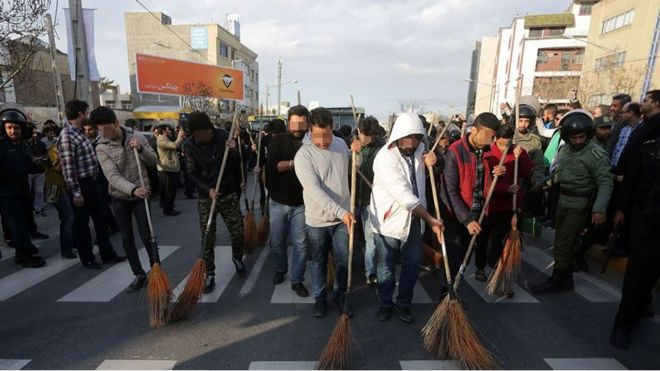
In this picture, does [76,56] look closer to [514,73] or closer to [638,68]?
[638,68]

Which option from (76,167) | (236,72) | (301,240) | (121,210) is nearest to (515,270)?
(301,240)

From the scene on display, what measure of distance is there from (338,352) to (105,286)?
292cm

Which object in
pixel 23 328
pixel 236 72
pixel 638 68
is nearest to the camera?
pixel 23 328

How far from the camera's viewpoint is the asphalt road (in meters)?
2.65

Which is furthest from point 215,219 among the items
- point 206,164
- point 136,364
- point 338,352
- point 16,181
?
point 16,181

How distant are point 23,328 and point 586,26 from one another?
49070 mm

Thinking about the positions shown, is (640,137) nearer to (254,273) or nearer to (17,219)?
(254,273)

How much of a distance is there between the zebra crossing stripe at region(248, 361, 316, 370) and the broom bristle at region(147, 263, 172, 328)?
1.06 meters

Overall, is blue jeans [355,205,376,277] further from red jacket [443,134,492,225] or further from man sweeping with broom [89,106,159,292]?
man sweeping with broom [89,106,159,292]

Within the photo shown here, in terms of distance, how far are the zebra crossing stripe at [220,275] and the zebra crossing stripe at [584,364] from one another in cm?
304

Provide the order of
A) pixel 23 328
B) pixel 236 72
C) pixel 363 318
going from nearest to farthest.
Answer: pixel 23 328 → pixel 363 318 → pixel 236 72

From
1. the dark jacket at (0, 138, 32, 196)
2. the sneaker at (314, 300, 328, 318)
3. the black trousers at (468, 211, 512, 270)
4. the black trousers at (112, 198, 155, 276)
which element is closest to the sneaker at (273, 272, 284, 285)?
the sneaker at (314, 300, 328, 318)

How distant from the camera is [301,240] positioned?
11.8 ft

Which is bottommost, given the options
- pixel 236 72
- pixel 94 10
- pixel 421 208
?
pixel 421 208
